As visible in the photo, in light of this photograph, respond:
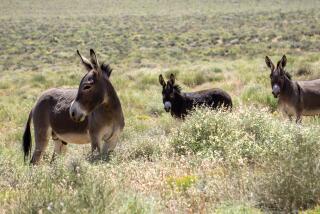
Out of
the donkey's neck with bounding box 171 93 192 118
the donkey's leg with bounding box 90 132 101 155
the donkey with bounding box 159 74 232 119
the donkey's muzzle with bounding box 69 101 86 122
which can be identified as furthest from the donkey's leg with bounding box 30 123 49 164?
the donkey's neck with bounding box 171 93 192 118

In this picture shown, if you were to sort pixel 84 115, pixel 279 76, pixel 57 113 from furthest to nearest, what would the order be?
pixel 279 76 → pixel 57 113 → pixel 84 115

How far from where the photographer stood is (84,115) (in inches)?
285

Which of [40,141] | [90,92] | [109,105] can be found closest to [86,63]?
[90,92]

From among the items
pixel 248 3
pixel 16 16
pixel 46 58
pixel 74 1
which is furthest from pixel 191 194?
pixel 74 1

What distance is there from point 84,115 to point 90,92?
1.30 ft

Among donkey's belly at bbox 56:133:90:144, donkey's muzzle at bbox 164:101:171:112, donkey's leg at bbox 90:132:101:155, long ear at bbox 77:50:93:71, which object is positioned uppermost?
long ear at bbox 77:50:93:71

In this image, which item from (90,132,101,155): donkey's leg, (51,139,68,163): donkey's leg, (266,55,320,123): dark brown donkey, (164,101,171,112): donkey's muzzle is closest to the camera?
(90,132,101,155): donkey's leg

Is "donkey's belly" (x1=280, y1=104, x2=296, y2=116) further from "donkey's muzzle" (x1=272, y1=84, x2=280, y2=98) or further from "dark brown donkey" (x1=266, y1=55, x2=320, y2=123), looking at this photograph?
"donkey's muzzle" (x1=272, y1=84, x2=280, y2=98)

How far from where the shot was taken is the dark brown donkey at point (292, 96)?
11734 mm

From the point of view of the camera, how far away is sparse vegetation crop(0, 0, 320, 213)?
5.05m

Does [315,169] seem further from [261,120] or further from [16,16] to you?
[16,16]

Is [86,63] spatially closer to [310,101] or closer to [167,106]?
[167,106]

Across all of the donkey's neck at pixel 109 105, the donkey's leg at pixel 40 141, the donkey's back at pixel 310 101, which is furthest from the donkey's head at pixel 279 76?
the donkey's leg at pixel 40 141

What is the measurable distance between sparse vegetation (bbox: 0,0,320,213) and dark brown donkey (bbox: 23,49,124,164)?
34 centimetres
